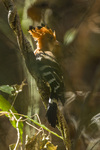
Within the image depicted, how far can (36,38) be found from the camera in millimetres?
910


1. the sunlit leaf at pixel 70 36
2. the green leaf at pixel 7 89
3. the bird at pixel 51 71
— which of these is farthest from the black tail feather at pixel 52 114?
the sunlit leaf at pixel 70 36

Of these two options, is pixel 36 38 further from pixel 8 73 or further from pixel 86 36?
pixel 8 73

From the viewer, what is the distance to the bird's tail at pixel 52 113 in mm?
753

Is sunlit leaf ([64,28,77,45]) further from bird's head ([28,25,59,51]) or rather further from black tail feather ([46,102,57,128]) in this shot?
black tail feather ([46,102,57,128])

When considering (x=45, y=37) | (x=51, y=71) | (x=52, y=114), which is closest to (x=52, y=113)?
(x=52, y=114)

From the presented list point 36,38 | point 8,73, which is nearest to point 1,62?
point 8,73

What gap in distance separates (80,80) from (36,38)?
0.30 meters

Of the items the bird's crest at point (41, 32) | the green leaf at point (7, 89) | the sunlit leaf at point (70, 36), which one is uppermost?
the bird's crest at point (41, 32)

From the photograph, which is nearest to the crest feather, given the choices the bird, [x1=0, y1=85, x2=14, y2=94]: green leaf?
the bird

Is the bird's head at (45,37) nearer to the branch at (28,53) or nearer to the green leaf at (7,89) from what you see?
the branch at (28,53)

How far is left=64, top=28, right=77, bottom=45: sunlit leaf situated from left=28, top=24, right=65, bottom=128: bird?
0.05m

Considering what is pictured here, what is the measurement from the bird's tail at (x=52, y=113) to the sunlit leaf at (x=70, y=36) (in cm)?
28

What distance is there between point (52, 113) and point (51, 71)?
0.55ft

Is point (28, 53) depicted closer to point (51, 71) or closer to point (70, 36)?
point (51, 71)
